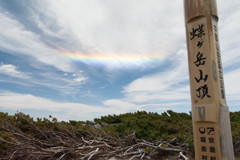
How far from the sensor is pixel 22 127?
6.49m

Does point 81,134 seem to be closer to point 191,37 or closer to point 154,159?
point 154,159

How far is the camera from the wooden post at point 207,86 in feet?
9.92

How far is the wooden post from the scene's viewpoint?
9.92ft

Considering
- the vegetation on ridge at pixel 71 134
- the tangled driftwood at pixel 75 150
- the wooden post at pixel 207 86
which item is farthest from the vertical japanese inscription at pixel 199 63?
the vegetation on ridge at pixel 71 134

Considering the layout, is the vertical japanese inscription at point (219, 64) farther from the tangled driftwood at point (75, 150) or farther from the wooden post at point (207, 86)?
the tangled driftwood at point (75, 150)

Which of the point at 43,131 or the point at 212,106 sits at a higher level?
the point at 212,106

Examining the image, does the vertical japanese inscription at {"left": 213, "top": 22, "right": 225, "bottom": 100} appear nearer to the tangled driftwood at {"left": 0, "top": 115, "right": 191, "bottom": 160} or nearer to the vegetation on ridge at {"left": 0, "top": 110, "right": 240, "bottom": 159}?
the tangled driftwood at {"left": 0, "top": 115, "right": 191, "bottom": 160}

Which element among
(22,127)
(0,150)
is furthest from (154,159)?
(22,127)

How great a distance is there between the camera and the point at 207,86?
3141 millimetres

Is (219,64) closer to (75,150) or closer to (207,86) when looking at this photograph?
(207,86)

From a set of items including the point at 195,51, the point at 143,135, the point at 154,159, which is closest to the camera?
the point at 195,51

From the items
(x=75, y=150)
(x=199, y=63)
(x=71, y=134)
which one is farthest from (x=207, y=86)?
(x=71, y=134)

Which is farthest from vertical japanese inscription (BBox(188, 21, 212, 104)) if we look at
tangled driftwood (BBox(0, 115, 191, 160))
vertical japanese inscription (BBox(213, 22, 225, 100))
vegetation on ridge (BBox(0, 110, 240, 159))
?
vegetation on ridge (BBox(0, 110, 240, 159))

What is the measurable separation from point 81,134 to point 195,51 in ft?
16.0
